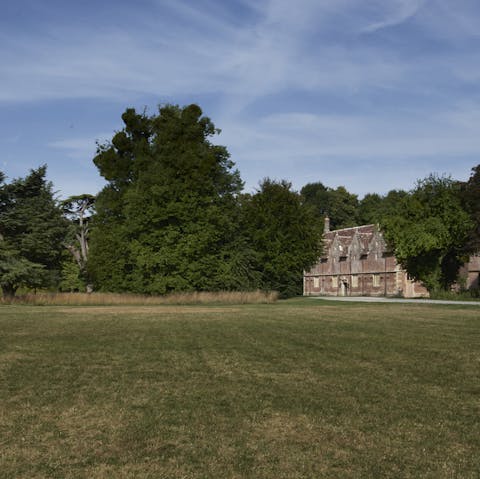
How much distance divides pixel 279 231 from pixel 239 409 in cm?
4181

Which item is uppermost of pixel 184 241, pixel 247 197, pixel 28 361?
pixel 247 197

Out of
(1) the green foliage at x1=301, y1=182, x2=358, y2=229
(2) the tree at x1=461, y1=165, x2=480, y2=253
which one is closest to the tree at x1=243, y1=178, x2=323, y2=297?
(2) the tree at x1=461, y1=165, x2=480, y2=253

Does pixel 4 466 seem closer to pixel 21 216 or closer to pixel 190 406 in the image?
pixel 190 406

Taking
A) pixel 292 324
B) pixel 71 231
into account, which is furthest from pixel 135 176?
pixel 292 324

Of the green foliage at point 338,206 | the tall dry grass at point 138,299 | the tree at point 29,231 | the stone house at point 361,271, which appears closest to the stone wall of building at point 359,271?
the stone house at point 361,271

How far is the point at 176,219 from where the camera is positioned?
46844 millimetres

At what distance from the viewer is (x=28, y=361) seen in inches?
482

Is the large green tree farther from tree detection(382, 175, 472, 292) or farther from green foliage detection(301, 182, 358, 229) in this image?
green foliage detection(301, 182, 358, 229)

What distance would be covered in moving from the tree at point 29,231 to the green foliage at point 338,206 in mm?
67399

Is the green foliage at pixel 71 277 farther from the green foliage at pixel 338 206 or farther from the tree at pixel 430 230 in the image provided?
the green foliage at pixel 338 206

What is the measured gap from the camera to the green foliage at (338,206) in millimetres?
112500

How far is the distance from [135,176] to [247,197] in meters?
11.0

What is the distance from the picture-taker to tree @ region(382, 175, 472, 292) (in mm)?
52094

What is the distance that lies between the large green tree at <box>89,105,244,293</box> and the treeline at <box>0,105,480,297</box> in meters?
0.10
